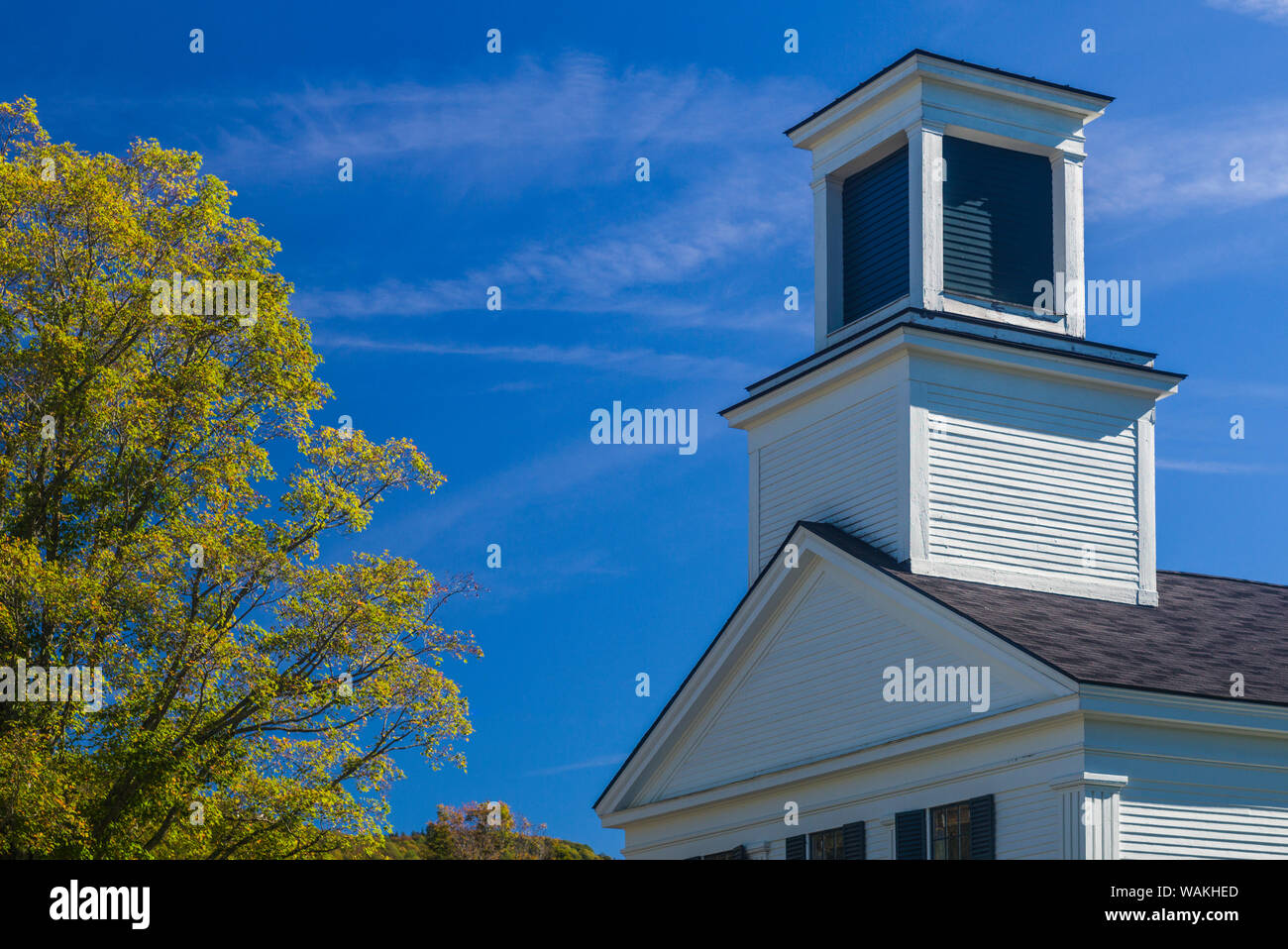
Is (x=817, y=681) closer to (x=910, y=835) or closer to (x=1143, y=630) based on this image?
(x=910, y=835)

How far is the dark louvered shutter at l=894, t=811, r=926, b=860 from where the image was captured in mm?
21766

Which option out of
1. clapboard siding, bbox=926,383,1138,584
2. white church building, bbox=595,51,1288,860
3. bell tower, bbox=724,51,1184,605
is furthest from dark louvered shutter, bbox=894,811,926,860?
clapboard siding, bbox=926,383,1138,584

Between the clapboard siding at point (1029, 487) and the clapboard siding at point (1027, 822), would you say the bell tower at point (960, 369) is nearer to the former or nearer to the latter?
the clapboard siding at point (1029, 487)

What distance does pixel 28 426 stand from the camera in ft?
80.3

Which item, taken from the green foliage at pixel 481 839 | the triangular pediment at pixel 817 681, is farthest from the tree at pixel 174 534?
the green foliage at pixel 481 839

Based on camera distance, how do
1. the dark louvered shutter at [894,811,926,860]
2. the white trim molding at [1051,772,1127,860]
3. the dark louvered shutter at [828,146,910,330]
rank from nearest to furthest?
the white trim molding at [1051,772,1127,860]
the dark louvered shutter at [894,811,926,860]
the dark louvered shutter at [828,146,910,330]

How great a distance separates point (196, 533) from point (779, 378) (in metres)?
9.77

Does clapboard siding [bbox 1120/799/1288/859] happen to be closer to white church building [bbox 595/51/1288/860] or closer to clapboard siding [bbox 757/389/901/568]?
white church building [bbox 595/51/1288/860]

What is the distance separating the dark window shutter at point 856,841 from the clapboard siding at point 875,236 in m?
9.19

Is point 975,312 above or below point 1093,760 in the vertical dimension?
above

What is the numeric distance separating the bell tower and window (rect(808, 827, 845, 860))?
4124 mm

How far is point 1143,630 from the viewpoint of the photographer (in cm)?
2417

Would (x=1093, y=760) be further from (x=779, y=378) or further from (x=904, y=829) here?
(x=779, y=378)
